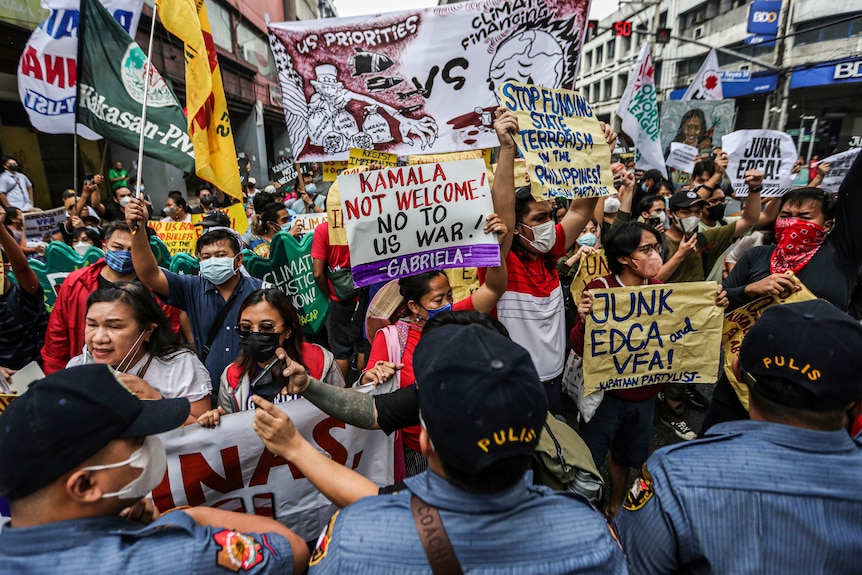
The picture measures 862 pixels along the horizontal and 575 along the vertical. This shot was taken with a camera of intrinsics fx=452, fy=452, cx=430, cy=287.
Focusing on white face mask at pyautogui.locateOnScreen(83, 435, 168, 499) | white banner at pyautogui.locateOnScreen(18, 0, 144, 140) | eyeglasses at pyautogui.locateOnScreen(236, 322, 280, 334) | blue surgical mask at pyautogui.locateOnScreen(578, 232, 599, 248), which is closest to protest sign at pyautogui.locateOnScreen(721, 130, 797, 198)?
blue surgical mask at pyautogui.locateOnScreen(578, 232, 599, 248)

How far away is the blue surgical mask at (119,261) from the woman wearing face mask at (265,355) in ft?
4.17

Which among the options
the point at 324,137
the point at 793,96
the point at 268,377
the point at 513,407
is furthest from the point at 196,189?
the point at 793,96

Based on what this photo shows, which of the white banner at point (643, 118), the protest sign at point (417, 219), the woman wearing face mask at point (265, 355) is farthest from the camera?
the white banner at point (643, 118)

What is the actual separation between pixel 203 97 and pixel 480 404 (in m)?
3.62

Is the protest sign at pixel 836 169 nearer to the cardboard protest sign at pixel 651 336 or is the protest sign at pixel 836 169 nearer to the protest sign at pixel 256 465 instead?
the cardboard protest sign at pixel 651 336

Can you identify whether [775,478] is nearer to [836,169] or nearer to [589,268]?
[589,268]

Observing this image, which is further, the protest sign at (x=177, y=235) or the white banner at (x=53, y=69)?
the protest sign at (x=177, y=235)

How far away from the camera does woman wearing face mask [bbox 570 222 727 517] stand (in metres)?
2.67

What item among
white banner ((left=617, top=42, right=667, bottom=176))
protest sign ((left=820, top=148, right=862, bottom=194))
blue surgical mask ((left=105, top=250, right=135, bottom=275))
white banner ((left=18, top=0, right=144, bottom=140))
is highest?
white banner ((left=18, top=0, right=144, bottom=140))

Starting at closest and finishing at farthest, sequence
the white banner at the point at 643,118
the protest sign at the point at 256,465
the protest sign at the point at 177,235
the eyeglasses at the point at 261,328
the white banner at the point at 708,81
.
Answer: the protest sign at the point at 256,465, the eyeglasses at the point at 261,328, the white banner at the point at 643,118, the protest sign at the point at 177,235, the white banner at the point at 708,81

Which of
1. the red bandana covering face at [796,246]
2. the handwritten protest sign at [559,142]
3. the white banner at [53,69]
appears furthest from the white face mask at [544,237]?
the white banner at [53,69]

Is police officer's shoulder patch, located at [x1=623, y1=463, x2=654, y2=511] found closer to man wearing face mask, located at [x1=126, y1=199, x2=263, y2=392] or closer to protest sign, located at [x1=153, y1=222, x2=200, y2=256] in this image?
man wearing face mask, located at [x1=126, y1=199, x2=263, y2=392]

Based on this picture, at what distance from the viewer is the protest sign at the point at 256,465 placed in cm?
179

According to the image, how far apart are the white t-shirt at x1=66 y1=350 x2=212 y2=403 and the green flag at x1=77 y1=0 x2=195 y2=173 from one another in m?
1.79
